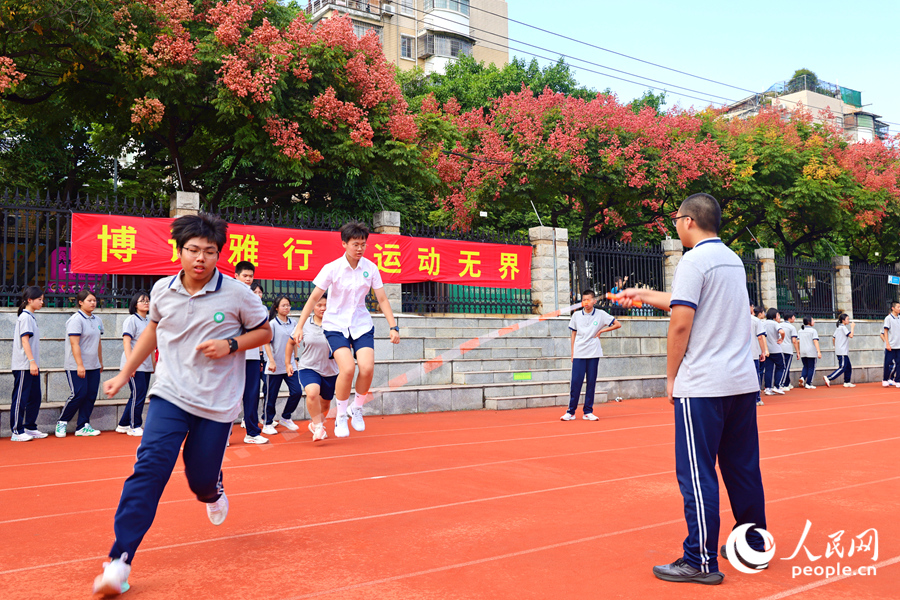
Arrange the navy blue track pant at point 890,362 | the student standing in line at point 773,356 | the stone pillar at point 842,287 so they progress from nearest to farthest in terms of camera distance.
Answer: the student standing in line at point 773,356, the navy blue track pant at point 890,362, the stone pillar at point 842,287

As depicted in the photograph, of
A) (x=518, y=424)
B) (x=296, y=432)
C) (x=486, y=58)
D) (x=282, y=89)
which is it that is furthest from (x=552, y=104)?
(x=486, y=58)

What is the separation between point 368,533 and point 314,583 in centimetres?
90

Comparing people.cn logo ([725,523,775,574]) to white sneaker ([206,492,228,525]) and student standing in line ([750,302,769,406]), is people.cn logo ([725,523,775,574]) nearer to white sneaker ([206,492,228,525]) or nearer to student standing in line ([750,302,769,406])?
white sneaker ([206,492,228,525])

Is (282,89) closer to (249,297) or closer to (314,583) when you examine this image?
(249,297)

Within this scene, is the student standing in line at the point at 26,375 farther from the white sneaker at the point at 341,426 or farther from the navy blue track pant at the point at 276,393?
the white sneaker at the point at 341,426

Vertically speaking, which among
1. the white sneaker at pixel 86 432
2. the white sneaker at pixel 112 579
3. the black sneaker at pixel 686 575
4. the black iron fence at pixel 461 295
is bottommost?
the white sneaker at pixel 86 432

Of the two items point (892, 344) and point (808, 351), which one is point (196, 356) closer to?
point (808, 351)

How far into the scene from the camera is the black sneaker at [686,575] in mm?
3146

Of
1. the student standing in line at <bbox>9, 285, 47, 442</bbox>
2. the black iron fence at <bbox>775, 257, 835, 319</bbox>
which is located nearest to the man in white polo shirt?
the student standing in line at <bbox>9, 285, 47, 442</bbox>

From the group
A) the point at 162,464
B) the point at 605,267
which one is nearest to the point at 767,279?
the point at 605,267

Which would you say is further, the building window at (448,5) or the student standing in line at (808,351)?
the building window at (448,5)

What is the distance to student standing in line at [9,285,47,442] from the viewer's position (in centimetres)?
834

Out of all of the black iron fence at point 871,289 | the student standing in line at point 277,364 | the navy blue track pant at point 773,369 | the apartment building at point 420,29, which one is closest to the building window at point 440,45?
the apartment building at point 420,29

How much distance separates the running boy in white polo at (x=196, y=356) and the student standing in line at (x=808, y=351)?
16.3 meters
